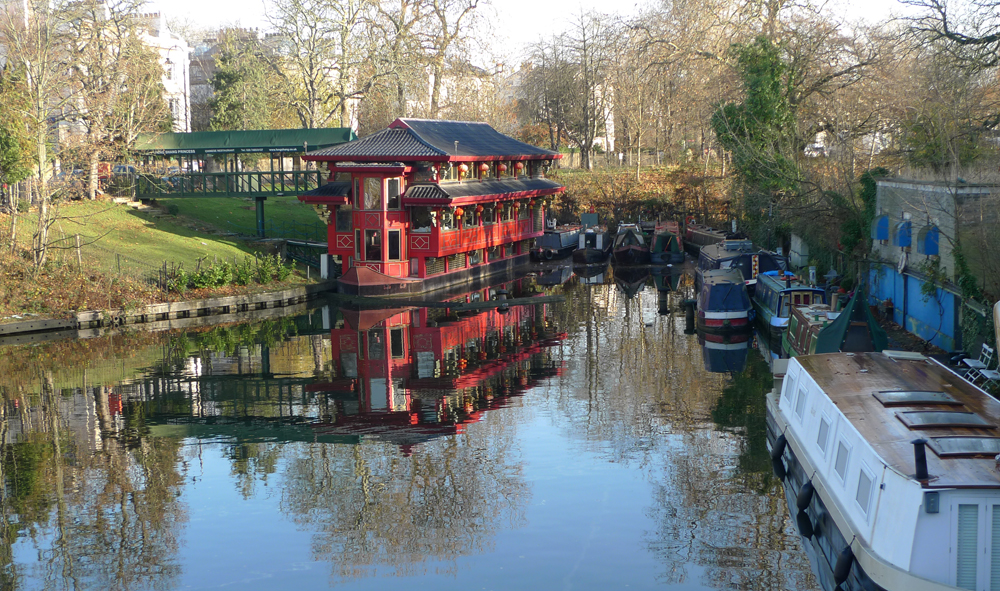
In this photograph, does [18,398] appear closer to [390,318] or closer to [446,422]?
[446,422]

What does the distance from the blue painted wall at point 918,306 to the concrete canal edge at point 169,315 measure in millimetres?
22633

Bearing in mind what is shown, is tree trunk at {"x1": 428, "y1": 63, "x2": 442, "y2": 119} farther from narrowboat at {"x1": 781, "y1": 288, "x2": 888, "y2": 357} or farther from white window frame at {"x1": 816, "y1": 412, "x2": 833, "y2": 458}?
white window frame at {"x1": 816, "y1": 412, "x2": 833, "y2": 458}

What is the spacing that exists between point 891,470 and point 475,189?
116 feet

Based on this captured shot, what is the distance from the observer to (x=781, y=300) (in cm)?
2902

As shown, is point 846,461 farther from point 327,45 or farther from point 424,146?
point 327,45

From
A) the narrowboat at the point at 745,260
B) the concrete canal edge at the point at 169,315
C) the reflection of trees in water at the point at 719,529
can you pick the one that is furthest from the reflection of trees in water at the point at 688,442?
the concrete canal edge at the point at 169,315

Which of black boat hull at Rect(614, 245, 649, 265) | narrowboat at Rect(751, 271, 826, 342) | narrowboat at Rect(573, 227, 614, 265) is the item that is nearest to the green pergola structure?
narrowboat at Rect(573, 227, 614, 265)

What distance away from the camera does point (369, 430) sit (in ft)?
69.2

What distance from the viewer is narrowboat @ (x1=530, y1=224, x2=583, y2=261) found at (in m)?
56.9

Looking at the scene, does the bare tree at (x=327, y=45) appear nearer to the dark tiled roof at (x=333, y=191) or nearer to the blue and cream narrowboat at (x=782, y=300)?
the dark tiled roof at (x=333, y=191)

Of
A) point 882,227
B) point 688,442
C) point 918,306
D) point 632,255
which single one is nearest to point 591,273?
point 632,255

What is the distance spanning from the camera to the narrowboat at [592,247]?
190ft

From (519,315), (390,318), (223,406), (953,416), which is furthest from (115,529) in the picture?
(519,315)

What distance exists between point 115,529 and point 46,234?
77.8ft
